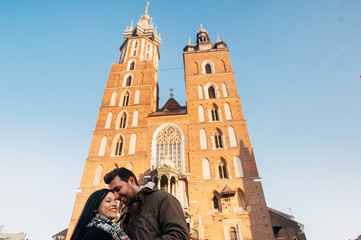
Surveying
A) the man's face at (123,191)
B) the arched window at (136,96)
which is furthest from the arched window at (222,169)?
the man's face at (123,191)

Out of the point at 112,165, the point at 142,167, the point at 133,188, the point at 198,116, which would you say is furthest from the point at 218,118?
the point at 133,188

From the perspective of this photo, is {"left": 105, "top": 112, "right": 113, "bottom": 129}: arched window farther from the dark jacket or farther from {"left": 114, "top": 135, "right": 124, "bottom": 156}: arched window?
the dark jacket

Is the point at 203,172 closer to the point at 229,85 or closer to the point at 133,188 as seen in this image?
the point at 229,85

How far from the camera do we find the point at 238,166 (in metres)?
15.5

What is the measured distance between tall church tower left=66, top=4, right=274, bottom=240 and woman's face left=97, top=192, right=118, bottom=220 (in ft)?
37.9

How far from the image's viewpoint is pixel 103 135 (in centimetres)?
1808

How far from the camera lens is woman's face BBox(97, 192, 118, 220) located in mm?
1971

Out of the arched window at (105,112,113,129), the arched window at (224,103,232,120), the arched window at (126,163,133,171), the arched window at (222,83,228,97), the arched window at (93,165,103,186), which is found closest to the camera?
the arched window at (93,165,103,186)

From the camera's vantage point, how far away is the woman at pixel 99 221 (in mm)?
1707

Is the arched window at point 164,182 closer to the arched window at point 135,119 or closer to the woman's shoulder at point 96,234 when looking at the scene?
the arched window at point 135,119

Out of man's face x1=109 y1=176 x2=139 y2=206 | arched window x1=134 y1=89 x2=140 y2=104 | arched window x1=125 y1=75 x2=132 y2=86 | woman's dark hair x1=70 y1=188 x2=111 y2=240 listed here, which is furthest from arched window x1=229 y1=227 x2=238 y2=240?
arched window x1=125 y1=75 x2=132 y2=86

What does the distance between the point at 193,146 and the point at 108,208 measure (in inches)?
586

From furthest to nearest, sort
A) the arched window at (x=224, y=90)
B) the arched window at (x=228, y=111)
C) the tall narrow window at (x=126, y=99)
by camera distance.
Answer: the tall narrow window at (x=126, y=99), the arched window at (x=224, y=90), the arched window at (x=228, y=111)

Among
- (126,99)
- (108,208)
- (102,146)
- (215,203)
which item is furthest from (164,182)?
(108,208)
